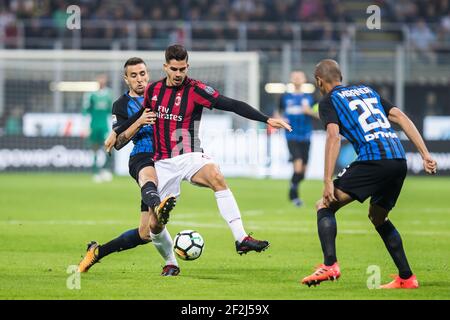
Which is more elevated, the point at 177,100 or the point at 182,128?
the point at 177,100

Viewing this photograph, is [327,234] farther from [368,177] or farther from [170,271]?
[170,271]

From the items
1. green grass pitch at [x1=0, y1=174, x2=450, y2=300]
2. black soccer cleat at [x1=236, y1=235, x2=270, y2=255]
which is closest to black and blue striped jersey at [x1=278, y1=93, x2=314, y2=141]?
green grass pitch at [x1=0, y1=174, x2=450, y2=300]

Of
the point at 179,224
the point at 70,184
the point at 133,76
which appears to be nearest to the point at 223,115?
the point at 70,184

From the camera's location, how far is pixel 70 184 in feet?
74.8

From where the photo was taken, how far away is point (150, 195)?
8953 mm

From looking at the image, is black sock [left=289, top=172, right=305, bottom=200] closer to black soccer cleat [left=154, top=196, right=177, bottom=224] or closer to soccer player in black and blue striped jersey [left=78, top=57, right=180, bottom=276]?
soccer player in black and blue striped jersey [left=78, top=57, right=180, bottom=276]

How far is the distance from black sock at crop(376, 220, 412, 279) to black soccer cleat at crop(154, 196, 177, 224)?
1768 mm

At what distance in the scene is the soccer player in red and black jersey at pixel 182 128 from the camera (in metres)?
9.18

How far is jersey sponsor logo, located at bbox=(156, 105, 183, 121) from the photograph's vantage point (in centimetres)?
929

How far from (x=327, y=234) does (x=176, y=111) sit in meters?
1.93

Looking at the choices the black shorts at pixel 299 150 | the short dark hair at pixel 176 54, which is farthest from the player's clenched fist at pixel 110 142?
the black shorts at pixel 299 150

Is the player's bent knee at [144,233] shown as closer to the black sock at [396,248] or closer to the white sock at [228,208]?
the white sock at [228,208]

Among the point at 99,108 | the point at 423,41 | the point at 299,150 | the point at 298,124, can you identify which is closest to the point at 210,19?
the point at 423,41

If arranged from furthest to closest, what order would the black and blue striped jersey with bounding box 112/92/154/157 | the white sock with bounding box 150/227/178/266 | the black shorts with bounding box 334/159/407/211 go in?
the black and blue striped jersey with bounding box 112/92/154/157 → the white sock with bounding box 150/227/178/266 → the black shorts with bounding box 334/159/407/211
